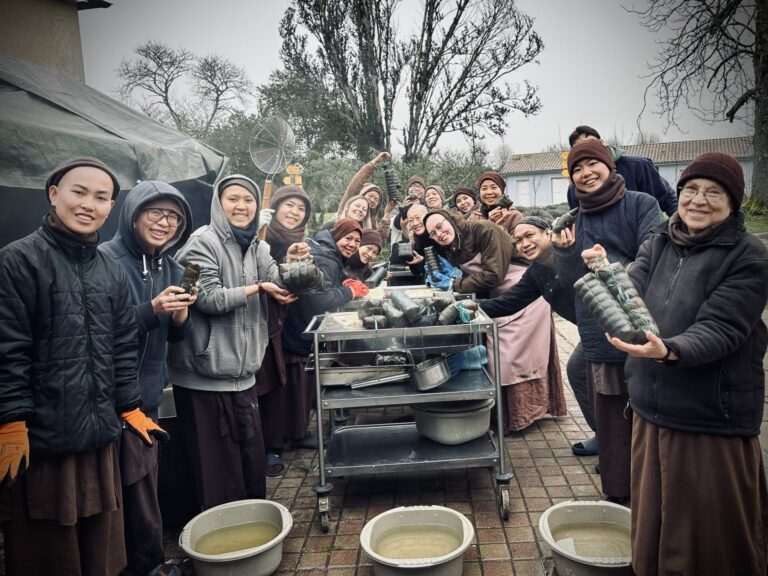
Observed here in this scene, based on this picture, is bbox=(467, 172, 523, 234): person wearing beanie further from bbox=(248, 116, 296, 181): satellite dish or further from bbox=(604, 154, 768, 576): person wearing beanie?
bbox=(248, 116, 296, 181): satellite dish

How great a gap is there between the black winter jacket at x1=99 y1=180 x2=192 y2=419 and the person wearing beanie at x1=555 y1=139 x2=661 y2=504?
7.06 feet

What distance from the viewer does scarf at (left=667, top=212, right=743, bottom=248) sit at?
1976 millimetres

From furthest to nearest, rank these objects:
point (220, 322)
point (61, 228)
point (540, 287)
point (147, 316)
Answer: point (540, 287), point (220, 322), point (147, 316), point (61, 228)

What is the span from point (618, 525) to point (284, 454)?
2532mm

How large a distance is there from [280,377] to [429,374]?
4.57 feet

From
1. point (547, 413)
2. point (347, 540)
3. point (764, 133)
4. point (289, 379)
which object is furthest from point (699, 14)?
point (347, 540)

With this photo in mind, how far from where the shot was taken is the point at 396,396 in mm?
3066

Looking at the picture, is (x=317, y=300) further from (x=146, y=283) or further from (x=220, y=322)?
(x=146, y=283)

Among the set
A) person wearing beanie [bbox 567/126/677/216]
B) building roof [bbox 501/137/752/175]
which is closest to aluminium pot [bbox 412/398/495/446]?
person wearing beanie [bbox 567/126/677/216]

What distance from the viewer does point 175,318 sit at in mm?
2764

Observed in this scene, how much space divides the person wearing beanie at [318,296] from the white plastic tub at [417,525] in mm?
1593

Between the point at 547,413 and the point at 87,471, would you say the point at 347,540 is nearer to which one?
the point at 87,471

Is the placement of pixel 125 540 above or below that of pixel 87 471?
below

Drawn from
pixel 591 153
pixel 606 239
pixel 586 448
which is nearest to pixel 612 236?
pixel 606 239
